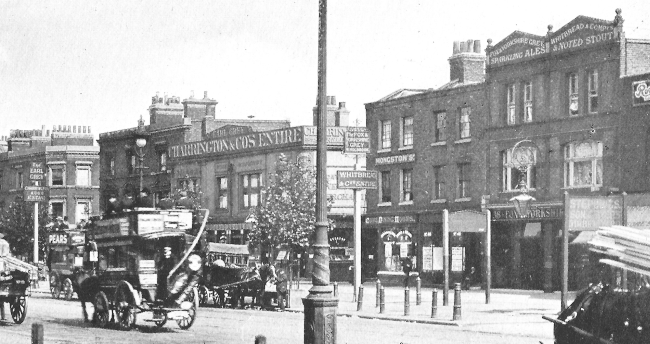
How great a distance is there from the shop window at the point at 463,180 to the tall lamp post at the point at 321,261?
33.4m

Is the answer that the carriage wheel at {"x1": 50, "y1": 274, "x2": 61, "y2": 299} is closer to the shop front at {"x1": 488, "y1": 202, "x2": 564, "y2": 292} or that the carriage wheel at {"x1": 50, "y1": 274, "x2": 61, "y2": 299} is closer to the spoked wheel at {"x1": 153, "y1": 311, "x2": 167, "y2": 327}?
the shop front at {"x1": 488, "y1": 202, "x2": 564, "y2": 292}

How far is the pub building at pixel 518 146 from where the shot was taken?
4112cm

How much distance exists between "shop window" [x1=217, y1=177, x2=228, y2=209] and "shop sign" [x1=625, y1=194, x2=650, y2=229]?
3029 centimetres

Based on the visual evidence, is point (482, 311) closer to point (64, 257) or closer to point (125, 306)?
point (125, 306)

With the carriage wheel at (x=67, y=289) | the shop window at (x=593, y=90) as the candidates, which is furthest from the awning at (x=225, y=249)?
the shop window at (x=593, y=90)

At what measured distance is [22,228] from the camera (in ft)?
241

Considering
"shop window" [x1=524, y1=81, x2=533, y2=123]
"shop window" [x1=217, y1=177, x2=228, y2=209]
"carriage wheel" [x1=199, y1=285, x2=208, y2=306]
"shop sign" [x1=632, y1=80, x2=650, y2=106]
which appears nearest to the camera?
"carriage wheel" [x1=199, y1=285, x2=208, y2=306]

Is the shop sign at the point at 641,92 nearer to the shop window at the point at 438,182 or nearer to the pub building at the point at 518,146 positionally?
the pub building at the point at 518,146

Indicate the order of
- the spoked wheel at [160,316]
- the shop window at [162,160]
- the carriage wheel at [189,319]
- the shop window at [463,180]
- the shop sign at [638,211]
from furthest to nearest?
the shop window at [162,160]
the shop window at [463,180]
the shop sign at [638,211]
the carriage wheel at [189,319]
the spoked wheel at [160,316]

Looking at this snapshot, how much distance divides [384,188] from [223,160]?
14.2m

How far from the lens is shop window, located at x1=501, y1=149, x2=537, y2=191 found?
4523cm

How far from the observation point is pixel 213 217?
6562 centimetres

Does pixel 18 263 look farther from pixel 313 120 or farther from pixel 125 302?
pixel 313 120

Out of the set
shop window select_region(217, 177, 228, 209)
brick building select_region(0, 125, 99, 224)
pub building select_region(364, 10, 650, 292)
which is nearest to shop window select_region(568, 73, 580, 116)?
pub building select_region(364, 10, 650, 292)
